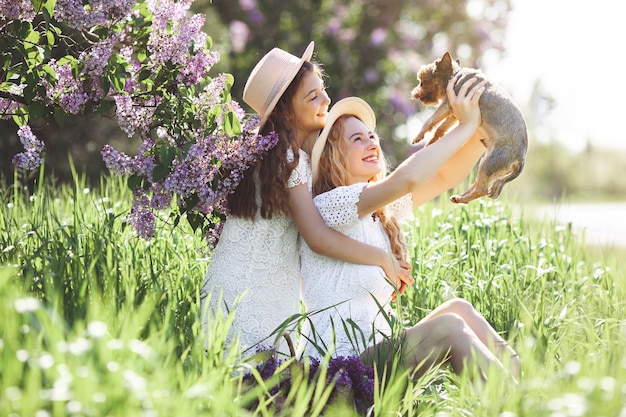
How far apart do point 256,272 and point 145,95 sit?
85 cm

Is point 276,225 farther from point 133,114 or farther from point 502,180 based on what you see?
point 502,180

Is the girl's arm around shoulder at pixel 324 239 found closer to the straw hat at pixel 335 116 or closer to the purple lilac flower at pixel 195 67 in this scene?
the straw hat at pixel 335 116

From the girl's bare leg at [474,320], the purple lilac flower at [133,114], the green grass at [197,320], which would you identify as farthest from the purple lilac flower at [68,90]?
the girl's bare leg at [474,320]

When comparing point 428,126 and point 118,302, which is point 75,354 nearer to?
point 118,302

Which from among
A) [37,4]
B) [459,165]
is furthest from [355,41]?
[37,4]

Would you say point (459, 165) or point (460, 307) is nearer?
point (460, 307)

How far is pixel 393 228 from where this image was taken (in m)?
3.39

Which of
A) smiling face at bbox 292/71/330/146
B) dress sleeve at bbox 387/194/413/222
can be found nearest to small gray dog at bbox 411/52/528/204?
dress sleeve at bbox 387/194/413/222

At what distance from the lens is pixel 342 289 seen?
10.1 ft

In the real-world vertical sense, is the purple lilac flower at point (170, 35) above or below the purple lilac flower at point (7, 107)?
above

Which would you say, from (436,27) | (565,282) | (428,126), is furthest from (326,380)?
(436,27)

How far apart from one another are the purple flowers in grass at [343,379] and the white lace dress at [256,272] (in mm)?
531

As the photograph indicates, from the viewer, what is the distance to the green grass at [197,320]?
1.76 metres

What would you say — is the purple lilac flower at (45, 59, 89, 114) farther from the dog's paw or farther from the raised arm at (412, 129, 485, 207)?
the raised arm at (412, 129, 485, 207)
